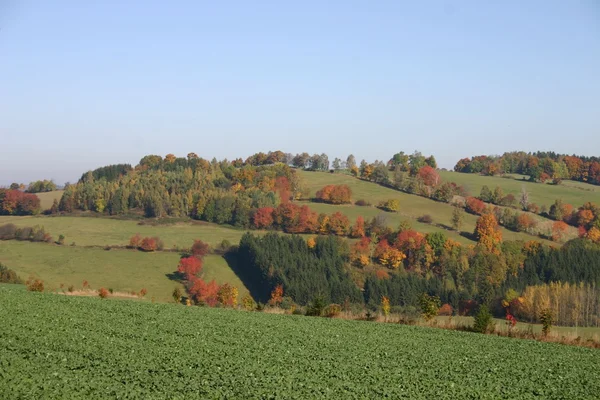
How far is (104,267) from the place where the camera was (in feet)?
277

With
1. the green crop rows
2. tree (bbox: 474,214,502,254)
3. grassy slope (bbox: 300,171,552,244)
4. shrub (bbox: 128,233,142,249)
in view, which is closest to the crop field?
shrub (bbox: 128,233,142,249)

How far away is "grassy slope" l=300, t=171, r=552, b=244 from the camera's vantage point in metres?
117

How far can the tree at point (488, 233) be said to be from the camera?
349ft

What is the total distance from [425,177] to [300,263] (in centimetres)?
7246

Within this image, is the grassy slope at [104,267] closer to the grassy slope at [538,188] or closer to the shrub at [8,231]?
the shrub at [8,231]

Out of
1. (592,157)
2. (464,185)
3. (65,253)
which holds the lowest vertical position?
(65,253)

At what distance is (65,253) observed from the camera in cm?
8838

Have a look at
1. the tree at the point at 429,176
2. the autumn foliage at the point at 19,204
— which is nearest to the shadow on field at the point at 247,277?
the autumn foliage at the point at 19,204

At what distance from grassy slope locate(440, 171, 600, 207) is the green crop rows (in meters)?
120

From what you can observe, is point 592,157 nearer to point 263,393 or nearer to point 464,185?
point 464,185

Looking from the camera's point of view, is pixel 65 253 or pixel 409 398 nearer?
pixel 409 398

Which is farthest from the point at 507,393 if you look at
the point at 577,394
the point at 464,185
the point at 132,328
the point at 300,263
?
the point at 464,185

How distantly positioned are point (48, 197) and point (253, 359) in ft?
401

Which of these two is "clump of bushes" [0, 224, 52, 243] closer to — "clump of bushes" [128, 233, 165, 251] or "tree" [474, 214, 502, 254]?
"clump of bushes" [128, 233, 165, 251]
